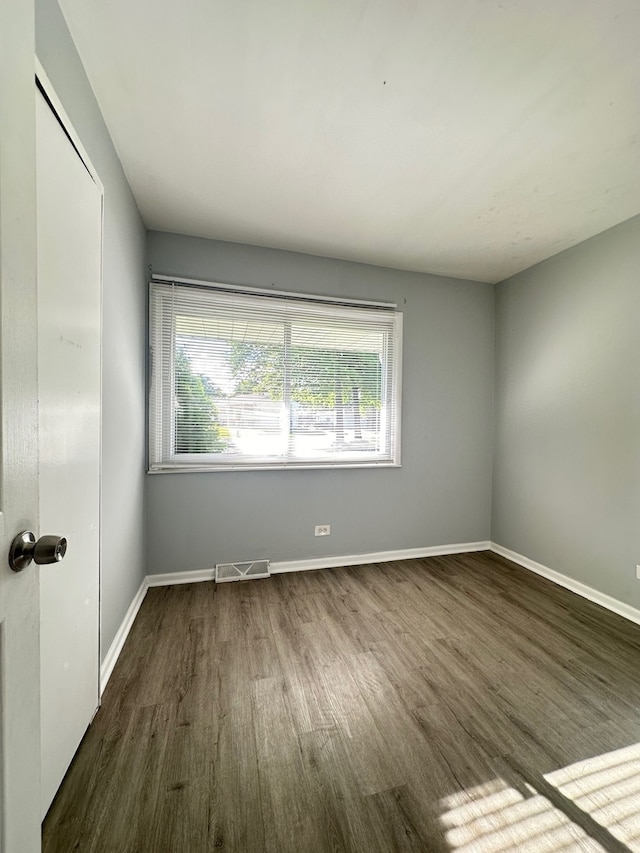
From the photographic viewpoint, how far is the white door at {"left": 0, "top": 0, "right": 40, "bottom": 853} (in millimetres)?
537

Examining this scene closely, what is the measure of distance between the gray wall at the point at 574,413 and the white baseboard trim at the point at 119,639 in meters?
3.18

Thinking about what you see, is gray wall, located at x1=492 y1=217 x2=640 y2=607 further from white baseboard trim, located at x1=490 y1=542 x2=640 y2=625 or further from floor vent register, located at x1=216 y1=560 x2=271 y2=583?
floor vent register, located at x1=216 y1=560 x2=271 y2=583

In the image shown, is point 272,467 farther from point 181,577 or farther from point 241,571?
point 181,577

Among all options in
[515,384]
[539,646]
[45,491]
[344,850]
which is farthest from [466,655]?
[515,384]

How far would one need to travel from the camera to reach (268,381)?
9.21ft

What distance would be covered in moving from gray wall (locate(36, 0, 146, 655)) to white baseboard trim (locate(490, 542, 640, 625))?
10.4ft

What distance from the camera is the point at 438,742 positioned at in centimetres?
137

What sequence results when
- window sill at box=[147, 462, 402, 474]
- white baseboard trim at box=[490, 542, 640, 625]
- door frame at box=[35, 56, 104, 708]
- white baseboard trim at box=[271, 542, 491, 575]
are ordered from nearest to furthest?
door frame at box=[35, 56, 104, 708] < white baseboard trim at box=[490, 542, 640, 625] < window sill at box=[147, 462, 402, 474] < white baseboard trim at box=[271, 542, 491, 575]

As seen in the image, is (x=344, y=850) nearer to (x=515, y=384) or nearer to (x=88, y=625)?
(x=88, y=625)

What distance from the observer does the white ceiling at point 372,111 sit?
1210mm

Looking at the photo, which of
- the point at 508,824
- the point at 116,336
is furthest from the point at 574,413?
the point at 116,336

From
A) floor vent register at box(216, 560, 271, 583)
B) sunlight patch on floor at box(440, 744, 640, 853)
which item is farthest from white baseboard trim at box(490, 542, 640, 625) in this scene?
floor vent register at box(216, 560, 271, 583)

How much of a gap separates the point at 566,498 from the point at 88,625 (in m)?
3.22

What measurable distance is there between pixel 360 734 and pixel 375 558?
1.76 m
